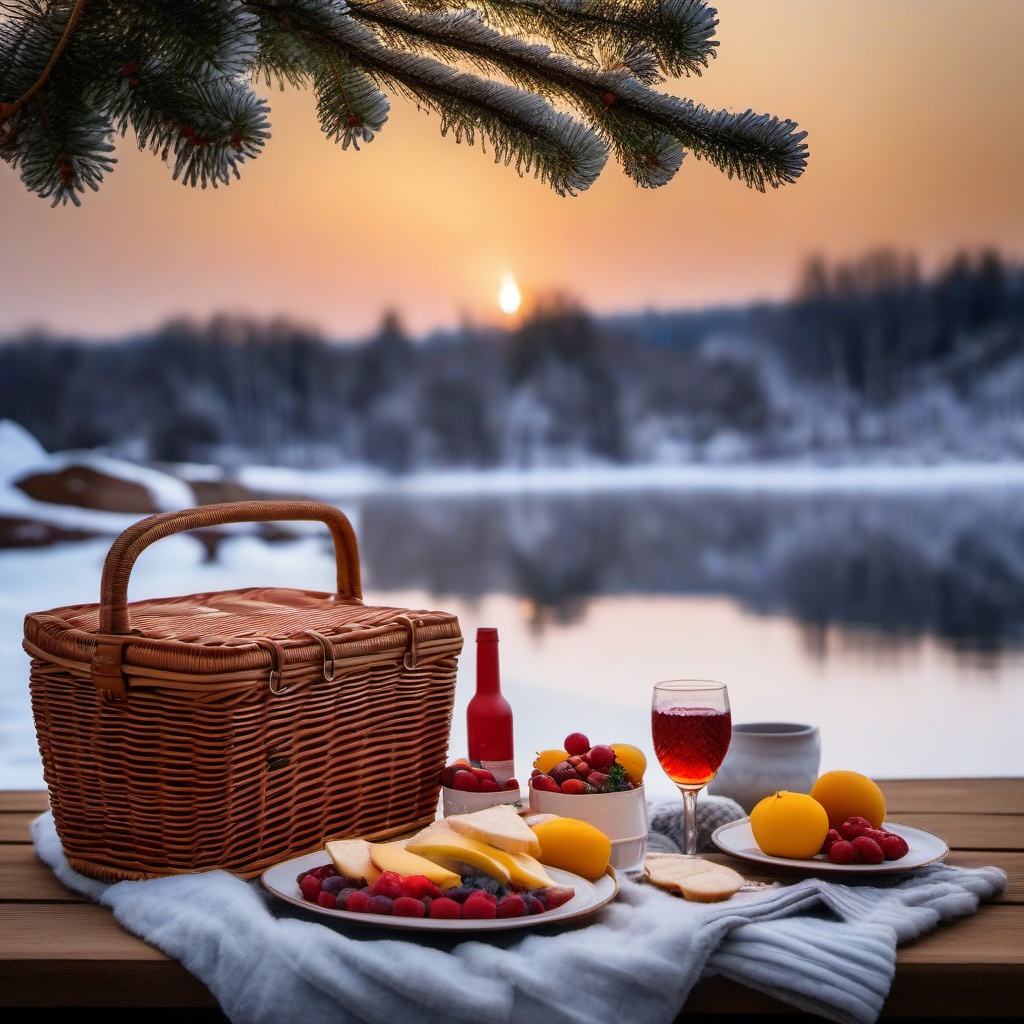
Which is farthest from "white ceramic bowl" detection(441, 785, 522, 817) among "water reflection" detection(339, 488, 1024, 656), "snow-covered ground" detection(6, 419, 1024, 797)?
"water reflection" detection(339, 488, 1024, 656)

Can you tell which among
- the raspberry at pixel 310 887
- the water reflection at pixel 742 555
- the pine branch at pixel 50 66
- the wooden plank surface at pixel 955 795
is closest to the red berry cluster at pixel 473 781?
the raspberry at pixel 310 887

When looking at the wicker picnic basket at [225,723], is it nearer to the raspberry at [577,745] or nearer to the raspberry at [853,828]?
the raspberry at [577,745]

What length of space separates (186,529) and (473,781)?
389 mm

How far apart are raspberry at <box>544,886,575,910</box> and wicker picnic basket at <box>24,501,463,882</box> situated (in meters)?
0.30

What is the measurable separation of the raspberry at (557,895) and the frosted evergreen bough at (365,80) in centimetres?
70

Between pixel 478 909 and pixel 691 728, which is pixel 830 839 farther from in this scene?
pixel 478 909

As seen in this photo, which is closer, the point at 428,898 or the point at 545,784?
the point at 428,898

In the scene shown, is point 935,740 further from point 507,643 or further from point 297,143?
point 297,143

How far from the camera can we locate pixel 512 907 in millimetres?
973

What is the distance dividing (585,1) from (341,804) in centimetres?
87

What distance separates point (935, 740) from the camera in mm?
2715

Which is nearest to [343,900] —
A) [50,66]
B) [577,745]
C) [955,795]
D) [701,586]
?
[577,745]

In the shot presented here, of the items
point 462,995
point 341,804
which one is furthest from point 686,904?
point 341,804

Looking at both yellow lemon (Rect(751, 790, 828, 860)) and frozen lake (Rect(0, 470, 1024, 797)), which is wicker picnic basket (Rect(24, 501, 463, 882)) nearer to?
yellow lemon (Rect(751, 790, 828, 860))
